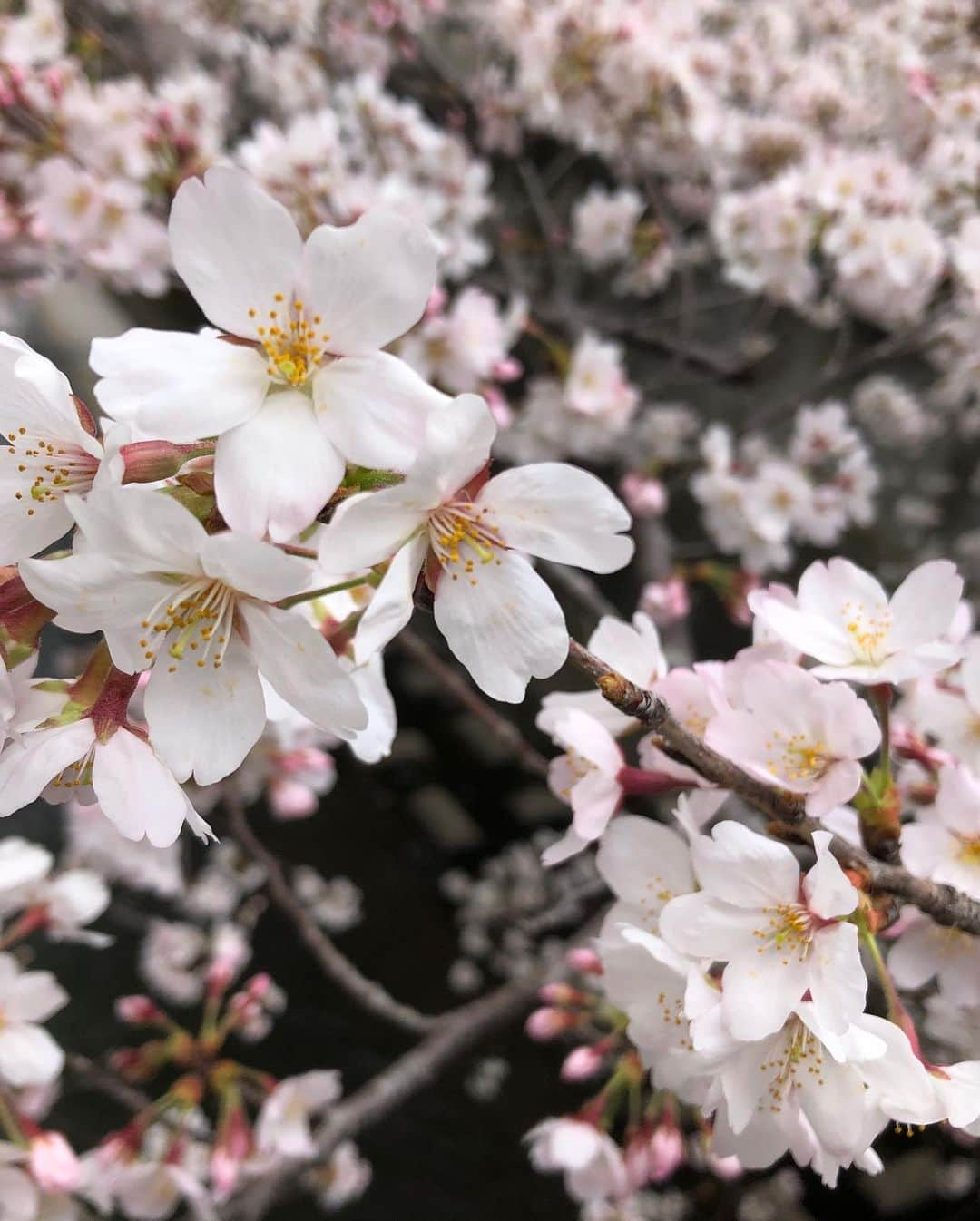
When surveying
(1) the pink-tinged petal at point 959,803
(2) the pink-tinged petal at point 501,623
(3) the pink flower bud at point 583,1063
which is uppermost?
(2) the pink-tinged petal at point 501,623

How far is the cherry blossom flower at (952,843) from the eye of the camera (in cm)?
61

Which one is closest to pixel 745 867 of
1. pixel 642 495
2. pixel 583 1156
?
pixel 583 1156

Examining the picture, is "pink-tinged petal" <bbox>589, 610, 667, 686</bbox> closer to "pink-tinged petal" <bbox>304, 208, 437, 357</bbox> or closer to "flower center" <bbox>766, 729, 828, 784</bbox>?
"flower center" <bbox>766, 729, 828, 784</bbox>

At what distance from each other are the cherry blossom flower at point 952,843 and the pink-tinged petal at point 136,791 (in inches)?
20.6

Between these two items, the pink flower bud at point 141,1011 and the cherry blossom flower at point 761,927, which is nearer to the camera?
the cherry blossom flower at point 761,927

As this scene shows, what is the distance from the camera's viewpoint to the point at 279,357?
17.4 inches

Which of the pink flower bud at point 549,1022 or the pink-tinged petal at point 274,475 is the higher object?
the pink-tinged petal at point 274,475

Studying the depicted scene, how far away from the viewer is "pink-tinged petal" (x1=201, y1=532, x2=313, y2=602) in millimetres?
379

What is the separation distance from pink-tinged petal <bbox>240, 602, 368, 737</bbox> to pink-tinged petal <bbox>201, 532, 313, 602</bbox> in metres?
0.03

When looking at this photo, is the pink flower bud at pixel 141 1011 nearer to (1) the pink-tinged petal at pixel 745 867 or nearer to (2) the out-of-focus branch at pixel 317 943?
(2) the out-of-focus branch at pixel 317 943

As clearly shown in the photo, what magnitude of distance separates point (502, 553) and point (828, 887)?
28 centimetres

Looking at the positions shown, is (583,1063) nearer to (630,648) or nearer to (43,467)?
(630,648)

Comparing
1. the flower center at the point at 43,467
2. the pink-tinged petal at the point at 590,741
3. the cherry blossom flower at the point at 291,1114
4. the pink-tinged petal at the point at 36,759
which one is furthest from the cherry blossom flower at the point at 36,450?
the cherry blossom flower at the point at 291,1114

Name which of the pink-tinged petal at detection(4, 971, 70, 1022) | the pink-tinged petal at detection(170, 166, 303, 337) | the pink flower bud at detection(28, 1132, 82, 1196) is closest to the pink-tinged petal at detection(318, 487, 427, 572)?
the pink-tinged petal at detection(170, 166, 303, 337)
